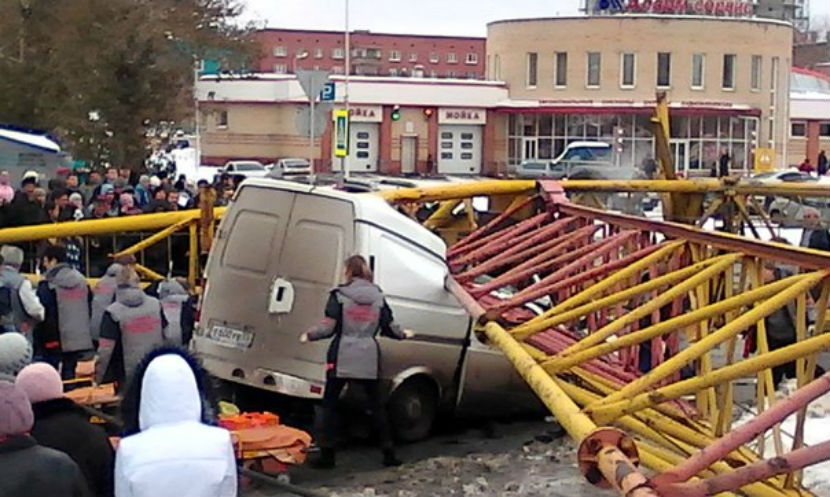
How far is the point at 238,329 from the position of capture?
1016 cm

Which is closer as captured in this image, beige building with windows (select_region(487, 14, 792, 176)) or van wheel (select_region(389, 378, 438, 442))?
van wheel (select_region(389, 378, 438, 442))

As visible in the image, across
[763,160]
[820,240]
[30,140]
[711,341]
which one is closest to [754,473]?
[711,341]

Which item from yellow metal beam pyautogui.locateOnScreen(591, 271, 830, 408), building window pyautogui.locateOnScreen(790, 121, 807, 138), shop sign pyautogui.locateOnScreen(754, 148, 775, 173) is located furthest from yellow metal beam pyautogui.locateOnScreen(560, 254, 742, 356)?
building window pyautogui.locateOnScreen(790, 121, 807, 138)

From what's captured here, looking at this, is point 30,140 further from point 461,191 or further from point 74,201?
point 461,191

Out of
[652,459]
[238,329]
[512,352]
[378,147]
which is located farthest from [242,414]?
[378,147]

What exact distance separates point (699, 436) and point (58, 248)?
20.9ft

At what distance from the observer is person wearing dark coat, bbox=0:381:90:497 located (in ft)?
14.9

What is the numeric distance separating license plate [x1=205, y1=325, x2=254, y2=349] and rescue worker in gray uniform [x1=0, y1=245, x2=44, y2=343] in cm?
150

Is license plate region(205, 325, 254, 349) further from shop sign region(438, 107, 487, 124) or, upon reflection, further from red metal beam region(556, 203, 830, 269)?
shop sign region(438, 107, 487, 124)

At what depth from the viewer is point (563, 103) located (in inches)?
2581

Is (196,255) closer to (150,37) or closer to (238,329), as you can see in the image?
(238,329)

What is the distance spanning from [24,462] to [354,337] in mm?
5030

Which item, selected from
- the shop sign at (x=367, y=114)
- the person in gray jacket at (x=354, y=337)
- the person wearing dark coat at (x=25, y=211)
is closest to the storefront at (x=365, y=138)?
the shop sign at (x=367, y=114)

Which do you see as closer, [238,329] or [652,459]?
[652,459]
